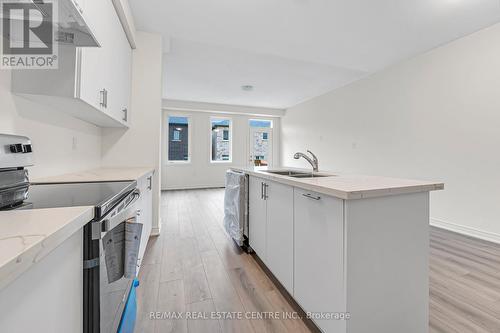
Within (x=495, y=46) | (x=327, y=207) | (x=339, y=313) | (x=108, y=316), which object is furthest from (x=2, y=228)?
(x=495, y=46)

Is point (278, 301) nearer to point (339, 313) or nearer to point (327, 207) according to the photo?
point (339, 313)

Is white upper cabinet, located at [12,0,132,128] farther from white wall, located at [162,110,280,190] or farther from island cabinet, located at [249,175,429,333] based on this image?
white wall, located at [162,110,280,190]

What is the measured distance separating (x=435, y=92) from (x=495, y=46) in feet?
2.33

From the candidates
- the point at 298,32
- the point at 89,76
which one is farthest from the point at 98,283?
the point at 298,32

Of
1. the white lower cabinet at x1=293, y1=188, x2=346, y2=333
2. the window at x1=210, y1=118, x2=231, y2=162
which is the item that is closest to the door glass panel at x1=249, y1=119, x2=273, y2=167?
the window at x1=210, y1=118, x2=231, y2=162

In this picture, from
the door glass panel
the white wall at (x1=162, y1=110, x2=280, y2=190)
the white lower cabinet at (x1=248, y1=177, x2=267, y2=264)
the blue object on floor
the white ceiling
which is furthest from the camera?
the door glass panel

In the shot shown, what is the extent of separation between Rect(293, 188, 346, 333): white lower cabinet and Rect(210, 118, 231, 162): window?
5.84 m

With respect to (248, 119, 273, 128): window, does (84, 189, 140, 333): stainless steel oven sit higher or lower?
lower

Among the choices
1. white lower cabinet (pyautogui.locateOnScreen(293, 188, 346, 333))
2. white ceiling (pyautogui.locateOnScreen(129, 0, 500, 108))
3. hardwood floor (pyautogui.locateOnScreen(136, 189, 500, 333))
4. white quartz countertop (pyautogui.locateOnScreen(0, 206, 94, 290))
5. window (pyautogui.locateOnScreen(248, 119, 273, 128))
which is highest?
white ceiling (pyautogui.locateOnScreen(129, 0, 500, 108))

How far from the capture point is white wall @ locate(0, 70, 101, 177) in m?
1.16

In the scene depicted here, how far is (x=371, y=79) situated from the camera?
417 cm

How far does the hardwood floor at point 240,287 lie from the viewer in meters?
1.33

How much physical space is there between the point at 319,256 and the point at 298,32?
2704 millimetres

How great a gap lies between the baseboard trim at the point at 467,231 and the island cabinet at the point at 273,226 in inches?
112
